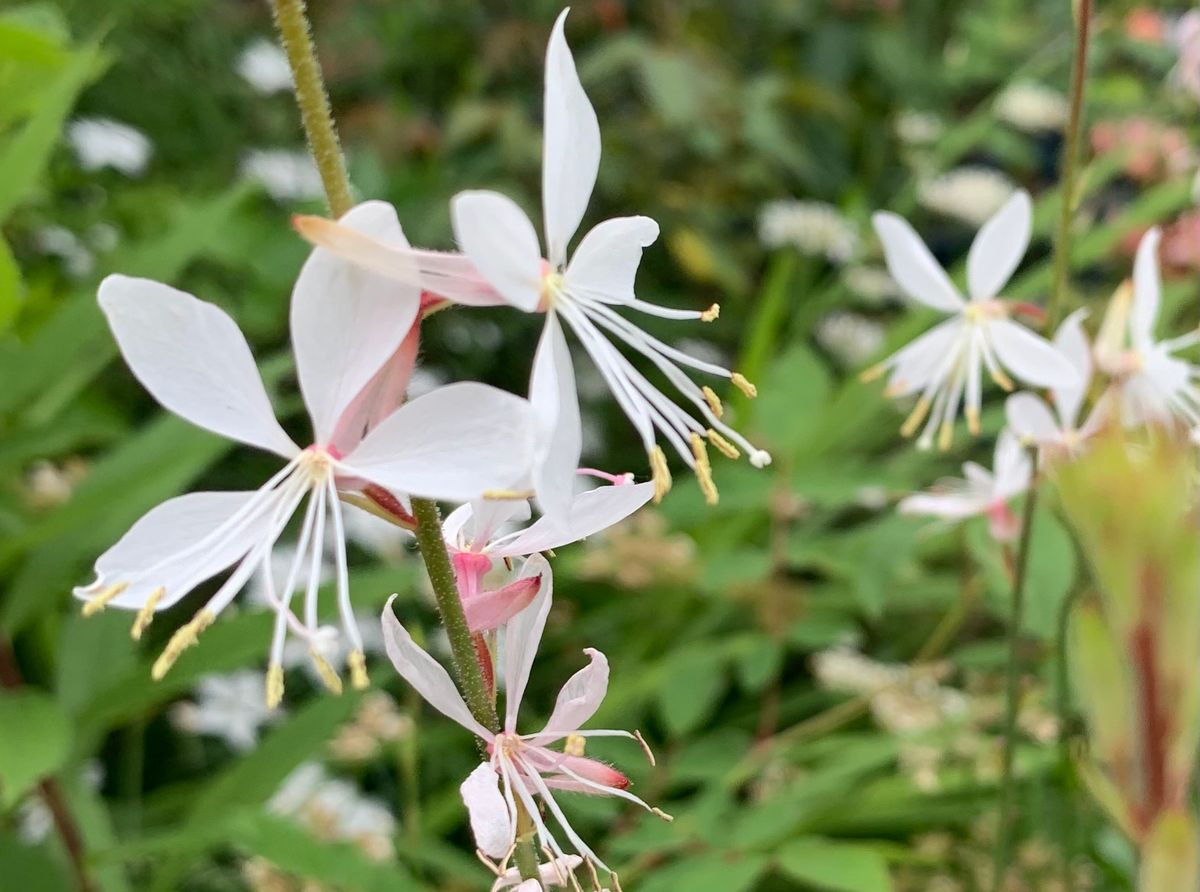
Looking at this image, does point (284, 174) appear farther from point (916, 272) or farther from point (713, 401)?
point (713, 401)

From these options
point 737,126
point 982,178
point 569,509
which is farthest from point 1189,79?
point 982,178

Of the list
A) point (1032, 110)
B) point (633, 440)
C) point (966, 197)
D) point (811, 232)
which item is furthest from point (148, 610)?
point (1032, 110)

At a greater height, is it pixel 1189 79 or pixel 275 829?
pixel 1189 79

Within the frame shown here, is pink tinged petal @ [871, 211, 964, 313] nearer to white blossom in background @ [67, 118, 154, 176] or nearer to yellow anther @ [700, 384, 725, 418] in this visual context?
yellow anther @ [700, 384, 725, 418]

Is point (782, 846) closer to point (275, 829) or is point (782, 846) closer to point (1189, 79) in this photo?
point (275, 829)

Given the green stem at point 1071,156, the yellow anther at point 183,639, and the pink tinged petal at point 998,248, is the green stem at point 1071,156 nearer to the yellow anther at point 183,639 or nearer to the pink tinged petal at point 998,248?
the pink tinged petal at point 998,248
